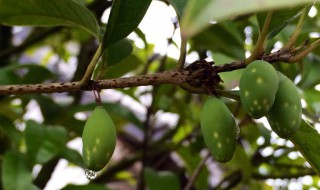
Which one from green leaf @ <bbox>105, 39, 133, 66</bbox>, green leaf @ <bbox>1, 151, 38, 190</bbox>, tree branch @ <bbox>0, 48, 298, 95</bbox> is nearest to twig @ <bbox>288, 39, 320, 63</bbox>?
tree branch @ <bbox>0, 48, 298, 95</bbox>

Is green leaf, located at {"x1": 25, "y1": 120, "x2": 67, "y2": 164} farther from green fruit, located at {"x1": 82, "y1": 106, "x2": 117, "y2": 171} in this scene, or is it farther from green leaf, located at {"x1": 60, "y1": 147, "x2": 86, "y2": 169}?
green fruit, located at {"x1": 82, "y1": 106, "x2": 117, "y2": 171}

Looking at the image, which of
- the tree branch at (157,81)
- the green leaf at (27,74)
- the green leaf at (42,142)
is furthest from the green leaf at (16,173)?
the tree branch at (157,81)

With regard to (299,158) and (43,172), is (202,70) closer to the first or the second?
(43,172)

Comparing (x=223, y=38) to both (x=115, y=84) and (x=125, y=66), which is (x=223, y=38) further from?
(x=115, y=84)

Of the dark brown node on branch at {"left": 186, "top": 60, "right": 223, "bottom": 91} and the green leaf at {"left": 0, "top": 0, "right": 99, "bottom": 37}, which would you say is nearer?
the dark brown node on branch at {"left": 186, "top": 60, "right": 223, "bottom": 91}

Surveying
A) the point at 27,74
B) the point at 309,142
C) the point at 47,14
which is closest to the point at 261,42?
the point at 309,142
